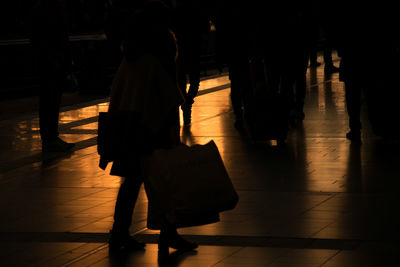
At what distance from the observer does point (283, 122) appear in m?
11.4

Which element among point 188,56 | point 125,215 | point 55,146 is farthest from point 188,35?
point 125,215

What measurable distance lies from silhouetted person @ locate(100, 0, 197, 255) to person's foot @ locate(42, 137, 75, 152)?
5.09 m

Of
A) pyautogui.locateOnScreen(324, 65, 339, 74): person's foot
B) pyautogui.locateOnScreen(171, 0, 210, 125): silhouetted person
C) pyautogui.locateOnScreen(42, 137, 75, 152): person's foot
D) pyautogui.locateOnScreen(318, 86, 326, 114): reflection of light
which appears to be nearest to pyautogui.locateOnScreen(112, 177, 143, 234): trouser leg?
pyautogui.locateOnScreen(42, 137, 75, 152): person's foot

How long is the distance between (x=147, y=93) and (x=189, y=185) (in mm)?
663

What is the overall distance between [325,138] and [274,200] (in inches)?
145

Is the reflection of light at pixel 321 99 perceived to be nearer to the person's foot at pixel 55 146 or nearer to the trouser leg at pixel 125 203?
the person's foot at pixel 55 146

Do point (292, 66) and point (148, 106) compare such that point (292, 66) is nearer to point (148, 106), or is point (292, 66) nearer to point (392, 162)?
point (392, 162)

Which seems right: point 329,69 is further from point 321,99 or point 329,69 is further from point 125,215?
point 125,215

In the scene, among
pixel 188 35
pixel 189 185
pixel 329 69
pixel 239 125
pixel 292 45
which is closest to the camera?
pixel 189 185

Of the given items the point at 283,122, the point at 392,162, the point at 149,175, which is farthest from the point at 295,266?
the point at 283,122

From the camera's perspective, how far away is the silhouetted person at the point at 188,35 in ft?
44.3

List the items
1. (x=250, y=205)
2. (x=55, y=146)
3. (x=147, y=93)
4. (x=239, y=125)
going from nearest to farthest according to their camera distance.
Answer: (x=147, y=93) < (x=250, y=205) < (x=55, y=146) < (x=239, y=125)

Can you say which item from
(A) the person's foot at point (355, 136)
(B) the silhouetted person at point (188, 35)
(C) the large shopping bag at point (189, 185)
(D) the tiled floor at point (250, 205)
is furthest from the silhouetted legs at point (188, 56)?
(C) the large shopping bag at point (189, 185)

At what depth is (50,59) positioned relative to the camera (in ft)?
38.3
